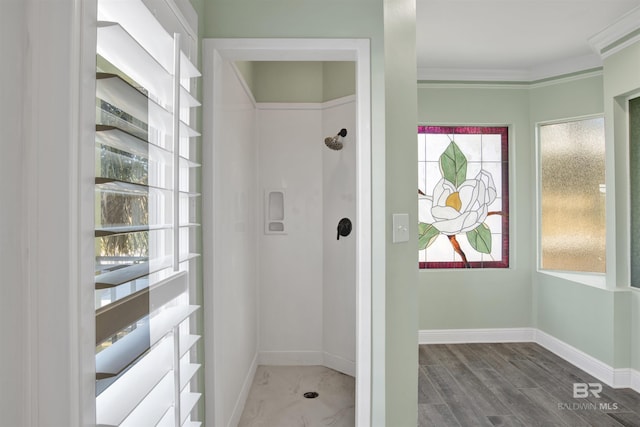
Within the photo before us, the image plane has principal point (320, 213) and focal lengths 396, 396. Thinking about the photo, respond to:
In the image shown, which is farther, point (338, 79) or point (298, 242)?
point (298, 242)

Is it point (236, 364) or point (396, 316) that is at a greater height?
point (396, 316)

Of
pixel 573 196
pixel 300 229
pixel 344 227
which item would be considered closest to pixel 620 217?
pixel 573 196

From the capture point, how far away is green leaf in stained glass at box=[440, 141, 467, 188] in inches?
153

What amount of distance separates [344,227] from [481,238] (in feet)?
5.49

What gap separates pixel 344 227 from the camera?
302cm

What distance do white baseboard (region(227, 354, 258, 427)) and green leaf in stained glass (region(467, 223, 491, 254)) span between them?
233 centimetres

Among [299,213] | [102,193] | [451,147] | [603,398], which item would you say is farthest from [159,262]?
[451,147]

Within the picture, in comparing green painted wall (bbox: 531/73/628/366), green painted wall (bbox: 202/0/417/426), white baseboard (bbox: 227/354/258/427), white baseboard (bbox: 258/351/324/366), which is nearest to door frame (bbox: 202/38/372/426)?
green painted wall (bbox: 202/0/417/426)

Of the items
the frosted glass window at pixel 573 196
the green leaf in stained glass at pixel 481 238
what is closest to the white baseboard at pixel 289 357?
the green leaf in stained glass at pixel 481 238

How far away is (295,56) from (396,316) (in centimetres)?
133

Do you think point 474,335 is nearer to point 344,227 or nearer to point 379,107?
point 344,227

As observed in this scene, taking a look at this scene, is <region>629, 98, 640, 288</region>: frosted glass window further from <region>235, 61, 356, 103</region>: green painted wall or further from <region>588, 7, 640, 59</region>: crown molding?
<region>235, 61, 356, 103</region>: green painted wall

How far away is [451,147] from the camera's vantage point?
12.8ft

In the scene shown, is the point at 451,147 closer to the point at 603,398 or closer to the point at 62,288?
the point at 603,398
